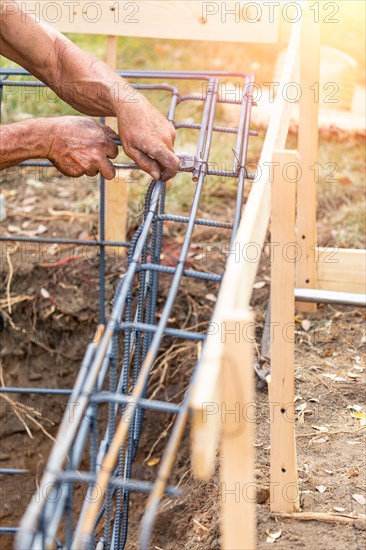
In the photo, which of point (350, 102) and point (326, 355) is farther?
point (350, 102)

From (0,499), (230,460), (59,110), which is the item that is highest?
(59,110)

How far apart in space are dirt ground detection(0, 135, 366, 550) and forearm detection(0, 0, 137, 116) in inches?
49.7

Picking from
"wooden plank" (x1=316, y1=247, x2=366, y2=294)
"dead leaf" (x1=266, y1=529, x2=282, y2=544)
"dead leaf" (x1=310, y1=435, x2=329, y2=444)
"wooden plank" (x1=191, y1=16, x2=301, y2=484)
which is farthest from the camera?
"wooden plank" (x1=316, y1=247, x2=366, y2=294)

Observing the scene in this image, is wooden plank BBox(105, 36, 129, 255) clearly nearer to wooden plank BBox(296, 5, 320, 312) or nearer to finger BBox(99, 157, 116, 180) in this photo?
wooden plank BBox(296, 5, 320, 312)

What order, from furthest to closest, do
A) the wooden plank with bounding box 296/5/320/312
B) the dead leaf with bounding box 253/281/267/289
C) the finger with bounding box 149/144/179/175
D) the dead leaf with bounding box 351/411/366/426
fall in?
the dead leaf with bounding box 253/281/267/289, the wooden plank with bounding box 296/5/320/312, the dead leaf with bounding box 351/411/366/426, the finger with bounding box 149/144/179/175

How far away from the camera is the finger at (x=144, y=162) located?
8.76 ft

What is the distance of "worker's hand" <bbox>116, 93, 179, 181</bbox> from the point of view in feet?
8.65

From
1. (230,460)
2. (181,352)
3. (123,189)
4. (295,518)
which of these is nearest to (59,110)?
(123,189)

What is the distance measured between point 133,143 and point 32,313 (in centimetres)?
190

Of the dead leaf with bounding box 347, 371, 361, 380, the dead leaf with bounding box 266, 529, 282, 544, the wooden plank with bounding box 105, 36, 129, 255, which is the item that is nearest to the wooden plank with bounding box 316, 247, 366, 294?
the dead leaf with bounding box 347, 371, 361, 380

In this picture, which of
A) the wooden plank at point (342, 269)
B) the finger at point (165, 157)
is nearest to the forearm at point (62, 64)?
the finger at point (165, 157)

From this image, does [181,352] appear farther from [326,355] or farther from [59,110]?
[59,110]

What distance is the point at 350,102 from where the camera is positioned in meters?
5.74

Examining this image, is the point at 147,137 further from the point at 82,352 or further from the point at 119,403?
the point at 82,352
